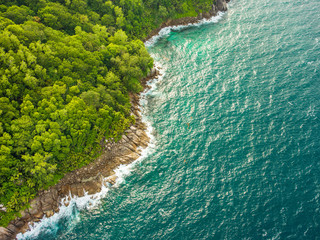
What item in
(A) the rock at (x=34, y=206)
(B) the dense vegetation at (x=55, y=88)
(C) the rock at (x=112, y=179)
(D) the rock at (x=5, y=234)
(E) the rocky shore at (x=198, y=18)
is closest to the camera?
(D) the rock at (x=5, y=234)

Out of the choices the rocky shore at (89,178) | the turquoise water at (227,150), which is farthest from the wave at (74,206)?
the rocky shore at (89,178)

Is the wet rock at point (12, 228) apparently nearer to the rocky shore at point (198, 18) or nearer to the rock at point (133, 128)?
the rock at point (133, 128)

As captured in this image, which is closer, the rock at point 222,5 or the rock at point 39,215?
the rock at point 39,215

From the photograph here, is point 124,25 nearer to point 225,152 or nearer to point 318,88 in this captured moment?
point 225,152

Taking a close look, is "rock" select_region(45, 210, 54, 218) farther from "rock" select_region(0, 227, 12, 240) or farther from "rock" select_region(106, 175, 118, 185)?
"rock" select_region(106, 175, 118, 185)

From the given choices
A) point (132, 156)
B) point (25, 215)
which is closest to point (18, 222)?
point (25, 215)

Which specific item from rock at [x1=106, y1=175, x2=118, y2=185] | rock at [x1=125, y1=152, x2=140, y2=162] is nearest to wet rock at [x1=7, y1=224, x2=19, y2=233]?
rock at [x1=106, y1=175, x2=118, y2=185]

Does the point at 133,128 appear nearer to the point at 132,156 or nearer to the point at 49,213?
the point at 132,156
